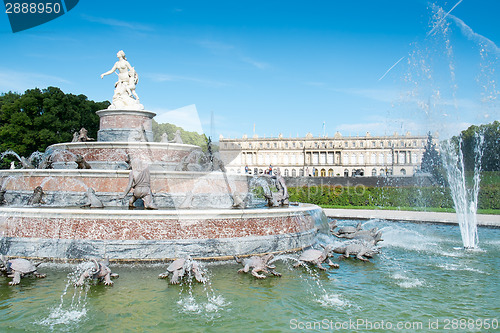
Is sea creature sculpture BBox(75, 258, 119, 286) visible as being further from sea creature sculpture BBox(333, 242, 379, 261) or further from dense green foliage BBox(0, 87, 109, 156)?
dense green foliage BBox(0, 87, 109, 156)

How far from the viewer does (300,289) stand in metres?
8.07

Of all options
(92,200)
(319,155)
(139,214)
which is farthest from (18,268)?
(319,155)

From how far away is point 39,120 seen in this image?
36000mm

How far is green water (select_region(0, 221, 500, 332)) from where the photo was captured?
6.31m

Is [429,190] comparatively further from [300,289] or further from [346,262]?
[300,289]

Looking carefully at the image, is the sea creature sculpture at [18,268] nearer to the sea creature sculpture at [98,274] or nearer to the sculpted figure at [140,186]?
the sea creature sculpture at [98,274]

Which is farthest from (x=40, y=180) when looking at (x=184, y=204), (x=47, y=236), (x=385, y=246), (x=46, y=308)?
(x=385, y=246)

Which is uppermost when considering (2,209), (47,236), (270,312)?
(2,209)

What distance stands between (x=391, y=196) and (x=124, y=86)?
1810 cm

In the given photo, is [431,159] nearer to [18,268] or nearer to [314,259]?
[314,259]

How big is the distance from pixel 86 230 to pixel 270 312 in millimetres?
4846

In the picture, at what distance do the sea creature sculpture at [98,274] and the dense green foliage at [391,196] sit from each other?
64.3 feet

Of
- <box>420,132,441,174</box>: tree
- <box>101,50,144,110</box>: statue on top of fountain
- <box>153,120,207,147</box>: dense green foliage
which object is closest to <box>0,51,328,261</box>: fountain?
<box>101,50,144,110</box>: statue on top of fountain

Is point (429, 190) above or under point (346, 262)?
above
